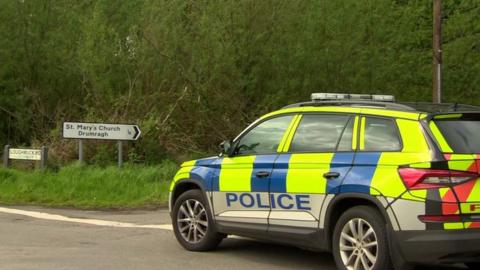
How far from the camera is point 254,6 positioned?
1872cm

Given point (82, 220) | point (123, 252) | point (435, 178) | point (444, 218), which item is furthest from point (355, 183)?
point (82, 220)

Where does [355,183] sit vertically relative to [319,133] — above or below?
below

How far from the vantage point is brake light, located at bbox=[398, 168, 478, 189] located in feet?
18.8

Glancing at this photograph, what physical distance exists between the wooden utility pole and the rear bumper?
12957mm

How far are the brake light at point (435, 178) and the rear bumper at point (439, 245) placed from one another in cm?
39

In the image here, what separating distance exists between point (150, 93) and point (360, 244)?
1364 cm

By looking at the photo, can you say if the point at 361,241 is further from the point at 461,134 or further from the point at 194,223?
the point at 194,223

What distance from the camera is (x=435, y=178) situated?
18.9 ft

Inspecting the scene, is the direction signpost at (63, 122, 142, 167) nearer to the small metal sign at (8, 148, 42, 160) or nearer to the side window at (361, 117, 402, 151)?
the small metal sign at (8, 148, 42, 160)

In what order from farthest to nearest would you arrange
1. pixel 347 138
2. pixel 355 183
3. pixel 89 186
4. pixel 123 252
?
1. pixel 89 186
2. pixel 123 252
3. pixel 347 138
4. pixel 355 183

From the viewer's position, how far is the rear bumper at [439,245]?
5.70 meters

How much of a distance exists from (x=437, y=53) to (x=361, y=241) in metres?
13.0

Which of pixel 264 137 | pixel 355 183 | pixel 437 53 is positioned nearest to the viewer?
pixel 355 183

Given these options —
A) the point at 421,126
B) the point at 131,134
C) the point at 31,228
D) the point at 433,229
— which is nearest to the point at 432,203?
the point at 433,229
